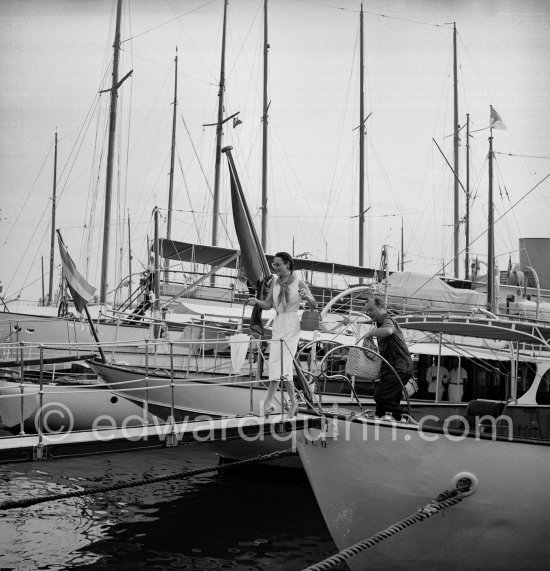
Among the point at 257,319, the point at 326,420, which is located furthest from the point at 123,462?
the point at 326,420

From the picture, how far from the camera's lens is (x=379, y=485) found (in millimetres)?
6516

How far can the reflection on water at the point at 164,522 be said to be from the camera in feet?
25.3

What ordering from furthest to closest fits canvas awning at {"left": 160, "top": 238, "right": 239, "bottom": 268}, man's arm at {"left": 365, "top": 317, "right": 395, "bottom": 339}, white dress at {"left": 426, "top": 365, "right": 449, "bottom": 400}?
1. canvas awning at {"left": 160, "top": 238, "right": 239, "bottom": 268}
2. white dress at {"left": 426, "top": 365, "right": 449, "bottom": 400}
3. man's arm at {"left": 365, "top": 317, "right": 395, "bottom": 339}

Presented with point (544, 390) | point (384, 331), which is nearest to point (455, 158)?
point (544, 390)

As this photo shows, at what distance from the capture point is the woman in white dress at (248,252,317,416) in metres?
7.43

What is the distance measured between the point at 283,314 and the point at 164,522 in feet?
12.0

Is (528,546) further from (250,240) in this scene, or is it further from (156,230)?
(156,230)

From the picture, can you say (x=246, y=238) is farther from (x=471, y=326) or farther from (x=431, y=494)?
(x=431, y=494)

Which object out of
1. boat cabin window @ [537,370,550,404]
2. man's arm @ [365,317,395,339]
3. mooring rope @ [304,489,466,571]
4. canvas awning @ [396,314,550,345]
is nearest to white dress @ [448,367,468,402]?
boat cabin window @ [537,370,550,404]

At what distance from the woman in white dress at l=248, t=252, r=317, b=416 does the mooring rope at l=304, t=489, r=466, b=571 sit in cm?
207

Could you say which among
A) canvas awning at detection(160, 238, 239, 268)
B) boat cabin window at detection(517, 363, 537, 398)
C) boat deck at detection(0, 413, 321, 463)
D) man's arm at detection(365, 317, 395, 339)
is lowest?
boat deck at detection(0, 413, 321, 463)

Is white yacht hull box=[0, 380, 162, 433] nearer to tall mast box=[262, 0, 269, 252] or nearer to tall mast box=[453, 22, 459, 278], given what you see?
tall mast box=[262, 0, 269, 252]

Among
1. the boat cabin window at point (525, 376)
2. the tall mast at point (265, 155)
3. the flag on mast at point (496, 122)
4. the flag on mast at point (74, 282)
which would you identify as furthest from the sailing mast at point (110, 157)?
the boat cabin window at point (525, 376)

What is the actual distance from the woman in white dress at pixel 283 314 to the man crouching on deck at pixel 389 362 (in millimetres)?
760
